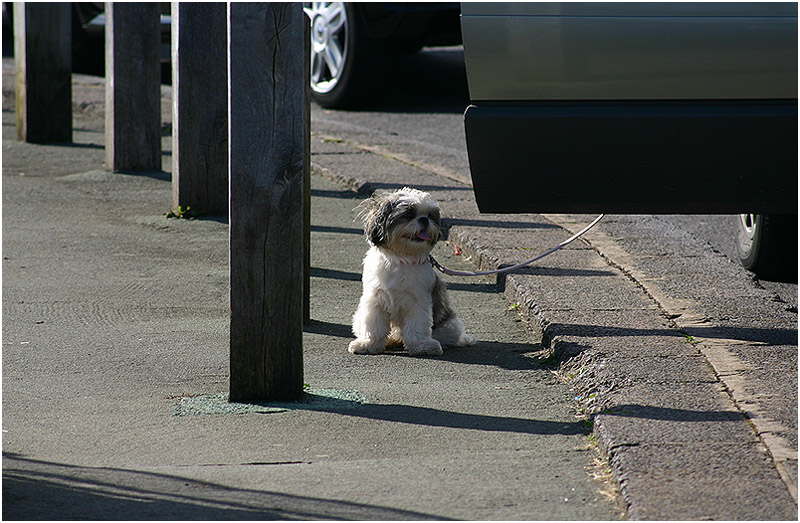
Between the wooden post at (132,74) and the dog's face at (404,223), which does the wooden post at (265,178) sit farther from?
the wooden post at (132,74)

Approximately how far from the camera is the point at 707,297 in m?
4.90

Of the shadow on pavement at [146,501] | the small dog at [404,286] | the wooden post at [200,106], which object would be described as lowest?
the shadow on pavement at [146,501]

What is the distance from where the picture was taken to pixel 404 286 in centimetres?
454

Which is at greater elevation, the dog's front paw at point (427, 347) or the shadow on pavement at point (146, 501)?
the dog's front paw at point (427, 347)

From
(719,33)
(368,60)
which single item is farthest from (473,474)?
(368,60)

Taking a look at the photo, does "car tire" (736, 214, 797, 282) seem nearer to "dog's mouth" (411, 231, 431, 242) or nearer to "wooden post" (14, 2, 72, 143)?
"dog's mouth" (411, 231, 431, 242)

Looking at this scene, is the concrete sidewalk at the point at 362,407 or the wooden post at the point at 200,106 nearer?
the concrete sidewalk at the point at 362,407

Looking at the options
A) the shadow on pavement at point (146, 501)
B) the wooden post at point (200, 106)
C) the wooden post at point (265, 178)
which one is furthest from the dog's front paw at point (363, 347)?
the wooden post at point (200, 106)

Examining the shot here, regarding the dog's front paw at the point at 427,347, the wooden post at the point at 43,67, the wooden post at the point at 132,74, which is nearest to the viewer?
the dog's front paw at the point at 427,347

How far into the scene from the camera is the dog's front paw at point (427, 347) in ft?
15.0

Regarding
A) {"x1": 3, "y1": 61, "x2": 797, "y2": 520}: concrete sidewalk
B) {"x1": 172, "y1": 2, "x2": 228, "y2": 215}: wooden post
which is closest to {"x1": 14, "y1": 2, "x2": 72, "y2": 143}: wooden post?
{"x1": 172, "y1": 2, "x2": 228, "y2": 215}: wooden post

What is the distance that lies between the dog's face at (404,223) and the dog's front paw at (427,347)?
1.29 feet

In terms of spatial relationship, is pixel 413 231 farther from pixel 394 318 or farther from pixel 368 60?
pixel 368 60

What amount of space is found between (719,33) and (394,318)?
1.83 meters
